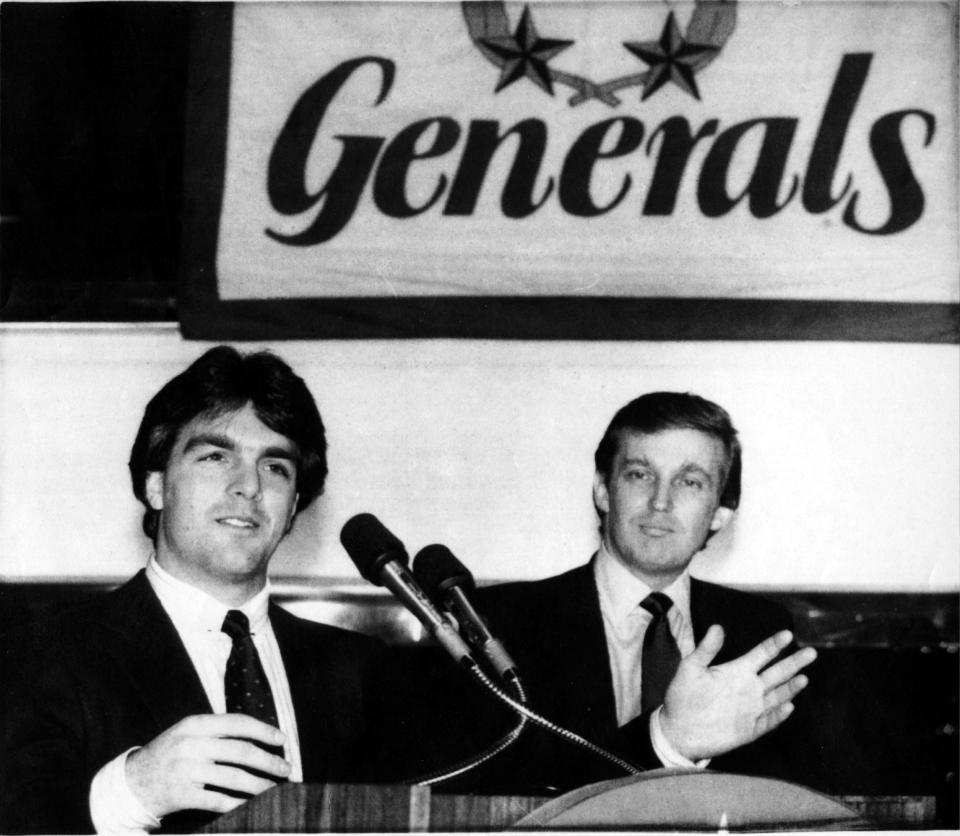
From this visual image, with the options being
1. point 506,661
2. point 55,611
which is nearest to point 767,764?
point 506,661

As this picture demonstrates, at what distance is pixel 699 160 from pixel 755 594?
966 millimetres

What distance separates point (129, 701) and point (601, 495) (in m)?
1.04

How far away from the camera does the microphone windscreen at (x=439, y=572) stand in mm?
2535

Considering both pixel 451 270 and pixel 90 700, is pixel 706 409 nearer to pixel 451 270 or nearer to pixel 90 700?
pixel 451 270

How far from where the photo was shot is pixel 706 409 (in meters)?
2.89

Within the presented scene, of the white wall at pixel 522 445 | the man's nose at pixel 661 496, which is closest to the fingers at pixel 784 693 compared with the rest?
the white wall at pixel 522 445

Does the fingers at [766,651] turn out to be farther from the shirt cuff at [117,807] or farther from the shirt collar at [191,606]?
the shirt cuff at [117,807]

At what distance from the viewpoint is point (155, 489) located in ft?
8.99

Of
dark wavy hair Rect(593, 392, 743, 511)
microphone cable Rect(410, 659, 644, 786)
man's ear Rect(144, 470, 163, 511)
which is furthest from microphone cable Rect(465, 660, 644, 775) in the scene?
man's ear Rect(144, 470, 163, 511)

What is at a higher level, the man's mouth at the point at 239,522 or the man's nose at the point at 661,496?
the man's nose at the point at 661,496

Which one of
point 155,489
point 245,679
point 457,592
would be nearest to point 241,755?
point 245,679

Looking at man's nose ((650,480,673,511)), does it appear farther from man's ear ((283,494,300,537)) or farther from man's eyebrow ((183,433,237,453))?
man's eyebrow ((183,433,237,453))

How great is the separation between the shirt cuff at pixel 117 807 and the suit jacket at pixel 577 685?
0.60 m

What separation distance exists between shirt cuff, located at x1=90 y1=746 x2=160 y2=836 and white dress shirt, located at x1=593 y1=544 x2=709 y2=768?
942 mm
